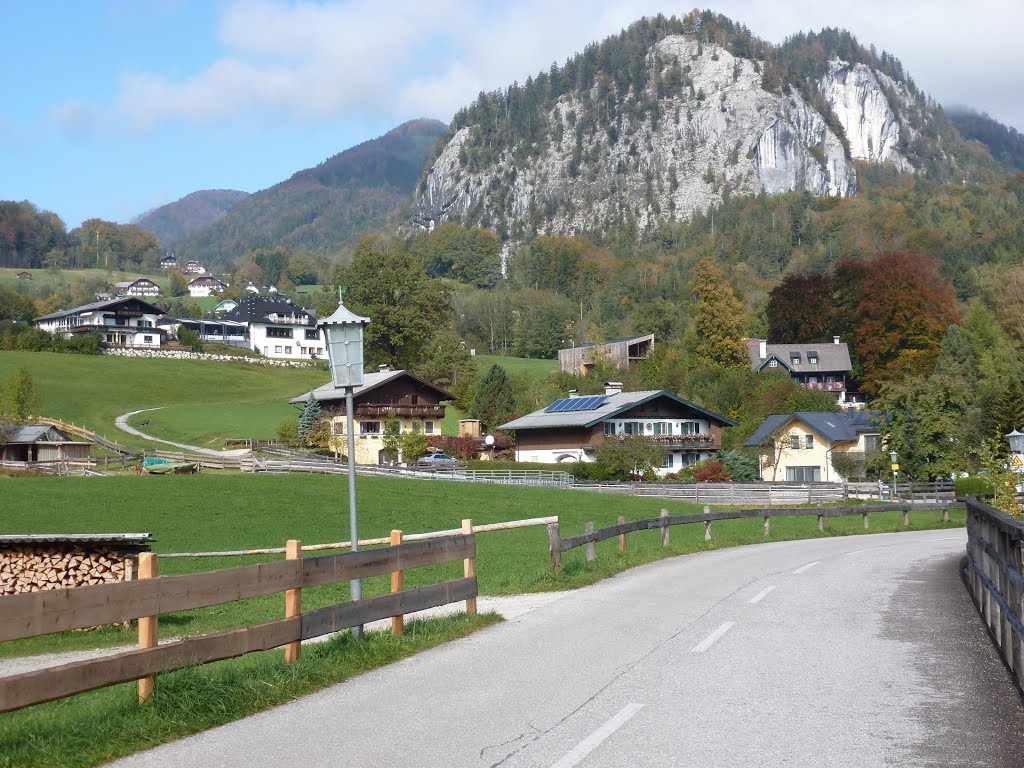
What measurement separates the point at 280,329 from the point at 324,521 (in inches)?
4958

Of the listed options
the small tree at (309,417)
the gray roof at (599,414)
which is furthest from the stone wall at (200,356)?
the gray roof at (599,414)

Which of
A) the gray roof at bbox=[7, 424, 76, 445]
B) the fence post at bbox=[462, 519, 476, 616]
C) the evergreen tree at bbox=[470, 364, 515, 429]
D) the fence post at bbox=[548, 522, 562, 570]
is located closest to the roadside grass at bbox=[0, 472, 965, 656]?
the fence post at bbox=[548, 522, 562, 570]

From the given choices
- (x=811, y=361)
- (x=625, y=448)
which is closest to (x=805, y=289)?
(x=811, y=361)

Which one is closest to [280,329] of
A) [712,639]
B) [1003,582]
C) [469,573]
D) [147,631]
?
[469,573]

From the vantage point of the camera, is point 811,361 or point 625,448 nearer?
point 625,448

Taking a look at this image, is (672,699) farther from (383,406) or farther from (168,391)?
(168,391)

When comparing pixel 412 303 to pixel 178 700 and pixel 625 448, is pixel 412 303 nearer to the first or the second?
pixel 625 448

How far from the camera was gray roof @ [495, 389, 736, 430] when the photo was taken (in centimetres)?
8075

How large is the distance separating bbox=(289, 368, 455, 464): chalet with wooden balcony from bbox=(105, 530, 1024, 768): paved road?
74209 millimetres

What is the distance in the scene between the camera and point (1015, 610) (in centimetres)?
1010

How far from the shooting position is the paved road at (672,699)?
7594 mm

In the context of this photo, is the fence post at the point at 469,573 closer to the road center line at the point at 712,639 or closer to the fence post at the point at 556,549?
the road center line at the point at 712,639

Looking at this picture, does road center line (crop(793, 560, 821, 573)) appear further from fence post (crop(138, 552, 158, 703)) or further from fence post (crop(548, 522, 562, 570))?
fence post (crop(138, 552, 158, 703))

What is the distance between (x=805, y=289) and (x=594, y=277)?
69.8 meters
